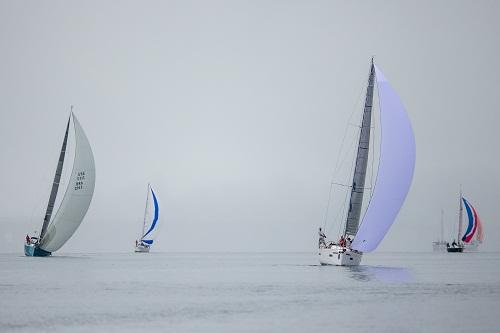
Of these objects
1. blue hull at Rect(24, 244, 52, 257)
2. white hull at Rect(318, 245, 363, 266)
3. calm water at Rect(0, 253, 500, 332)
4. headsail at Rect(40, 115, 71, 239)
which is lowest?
calm water at Rect(0, 253, 500, 332)

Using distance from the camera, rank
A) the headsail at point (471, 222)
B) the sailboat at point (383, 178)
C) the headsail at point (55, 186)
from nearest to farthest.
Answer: the sailboat at point (383, 178), the headsail at point (55, 186), the headsail at point (471, 222)

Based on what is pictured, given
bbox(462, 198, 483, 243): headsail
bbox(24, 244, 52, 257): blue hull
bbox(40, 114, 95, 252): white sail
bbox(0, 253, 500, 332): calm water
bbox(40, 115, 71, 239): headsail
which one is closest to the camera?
bbox(0, 253, 500, 332): calm water

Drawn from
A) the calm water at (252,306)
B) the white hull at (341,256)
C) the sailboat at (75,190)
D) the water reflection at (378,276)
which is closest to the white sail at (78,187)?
the sailboat at (75,190)

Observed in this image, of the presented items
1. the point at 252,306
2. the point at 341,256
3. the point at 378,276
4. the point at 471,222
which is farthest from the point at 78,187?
the point at 471,222

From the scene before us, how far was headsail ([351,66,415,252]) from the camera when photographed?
6625 cm

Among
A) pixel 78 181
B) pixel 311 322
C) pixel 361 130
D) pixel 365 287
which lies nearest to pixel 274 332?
pixel 311 322

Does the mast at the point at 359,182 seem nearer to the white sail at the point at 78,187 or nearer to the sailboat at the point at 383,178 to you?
the sailboat at the point at 383,178

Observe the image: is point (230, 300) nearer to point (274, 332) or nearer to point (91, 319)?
point (91, 319)

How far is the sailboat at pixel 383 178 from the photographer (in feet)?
217

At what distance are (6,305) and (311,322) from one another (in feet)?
62.6

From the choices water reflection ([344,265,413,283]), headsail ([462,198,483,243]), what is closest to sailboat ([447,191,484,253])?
headsail ([462,198,483,243])

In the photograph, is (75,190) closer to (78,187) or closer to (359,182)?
(78,187)

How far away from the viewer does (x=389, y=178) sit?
66.3 metres

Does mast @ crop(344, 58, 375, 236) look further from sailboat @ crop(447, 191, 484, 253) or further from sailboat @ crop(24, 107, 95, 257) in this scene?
sailboat @ crop(447, 191, 484, 253)
